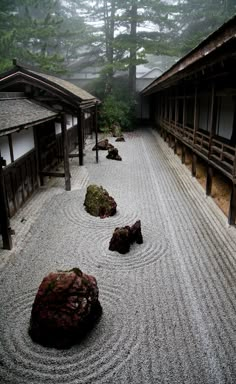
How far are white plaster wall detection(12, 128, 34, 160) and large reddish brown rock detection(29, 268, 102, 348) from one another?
5549 millimetres

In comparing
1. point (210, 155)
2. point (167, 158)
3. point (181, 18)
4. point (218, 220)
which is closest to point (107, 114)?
point (167, 158)

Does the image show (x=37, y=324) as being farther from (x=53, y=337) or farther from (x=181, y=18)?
(x=181, y=18)

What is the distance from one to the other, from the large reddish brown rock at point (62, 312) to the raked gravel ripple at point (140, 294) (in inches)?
5.6

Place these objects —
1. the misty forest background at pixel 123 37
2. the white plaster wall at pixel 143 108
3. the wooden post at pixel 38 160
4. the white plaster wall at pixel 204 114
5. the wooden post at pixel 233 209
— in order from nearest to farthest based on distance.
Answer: the wooden post at pixel 233 209, the wooden post at pixel 38 160, the white plaster wall at pixel 204 114, the misty forest background at pixel 123 37, the white plaster wall at pixel 143 108

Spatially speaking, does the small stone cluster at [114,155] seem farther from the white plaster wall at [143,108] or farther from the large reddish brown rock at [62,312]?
the white plaster wall at [143,108]

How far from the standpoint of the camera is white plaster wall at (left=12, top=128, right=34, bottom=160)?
29.6 ft

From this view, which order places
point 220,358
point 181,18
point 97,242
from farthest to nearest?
1. point 181,18
2. point 97,242
3. point 220,358

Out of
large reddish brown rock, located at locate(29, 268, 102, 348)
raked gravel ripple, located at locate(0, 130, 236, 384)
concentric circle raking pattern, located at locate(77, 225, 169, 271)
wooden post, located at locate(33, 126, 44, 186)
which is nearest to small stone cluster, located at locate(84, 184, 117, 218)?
raked gravel ripple, located at locate(0, 130, 236, 384)

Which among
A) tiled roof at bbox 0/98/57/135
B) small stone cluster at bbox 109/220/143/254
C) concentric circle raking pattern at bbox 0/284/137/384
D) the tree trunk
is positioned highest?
the tree trunk

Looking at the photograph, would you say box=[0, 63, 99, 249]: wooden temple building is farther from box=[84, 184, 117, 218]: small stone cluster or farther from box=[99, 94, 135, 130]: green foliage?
box=[99, 94, 135, 130]: green foliage

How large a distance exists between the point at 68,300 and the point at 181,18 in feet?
118

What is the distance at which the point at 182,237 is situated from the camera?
735 centimetres

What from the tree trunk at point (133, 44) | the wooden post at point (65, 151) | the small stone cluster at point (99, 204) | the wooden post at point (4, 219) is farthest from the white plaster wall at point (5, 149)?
the tree trunk at point (133, 44)

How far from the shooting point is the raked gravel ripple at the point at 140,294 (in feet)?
12.7
